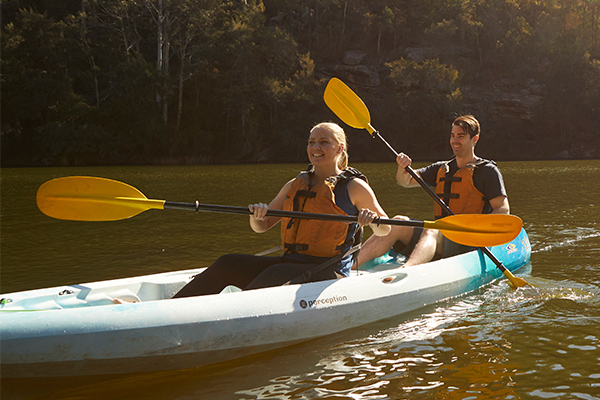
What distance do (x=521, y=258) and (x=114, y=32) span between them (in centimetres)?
3207

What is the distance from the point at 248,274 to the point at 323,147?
32.8 inches

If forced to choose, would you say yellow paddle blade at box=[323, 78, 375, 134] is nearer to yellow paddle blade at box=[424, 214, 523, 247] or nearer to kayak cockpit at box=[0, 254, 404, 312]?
yellow paddle blade at box=[424, 214, 523, 247]

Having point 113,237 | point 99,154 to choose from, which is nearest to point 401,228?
point 113,237

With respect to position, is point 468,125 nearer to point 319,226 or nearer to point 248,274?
point 319,226

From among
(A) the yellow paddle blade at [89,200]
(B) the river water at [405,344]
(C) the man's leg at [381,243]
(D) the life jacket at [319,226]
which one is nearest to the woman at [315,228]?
(D) the life jacket at [319,226]

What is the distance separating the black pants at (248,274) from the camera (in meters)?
3.47

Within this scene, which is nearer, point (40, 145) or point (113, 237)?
point (113, 237)

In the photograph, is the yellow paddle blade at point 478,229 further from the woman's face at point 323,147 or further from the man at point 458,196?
the woman's face at point 323,147

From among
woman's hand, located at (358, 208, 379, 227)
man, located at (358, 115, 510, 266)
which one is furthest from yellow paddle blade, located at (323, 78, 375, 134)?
woman's hand, located at (358, 208, 379, 227)

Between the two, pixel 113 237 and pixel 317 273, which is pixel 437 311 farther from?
pixel 113 237

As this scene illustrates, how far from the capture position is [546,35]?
1677 inches

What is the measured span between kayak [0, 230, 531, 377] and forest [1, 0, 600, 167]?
29.7 metres

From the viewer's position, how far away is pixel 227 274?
3.56m

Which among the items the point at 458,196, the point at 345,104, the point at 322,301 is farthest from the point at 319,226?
the point at 345,104
